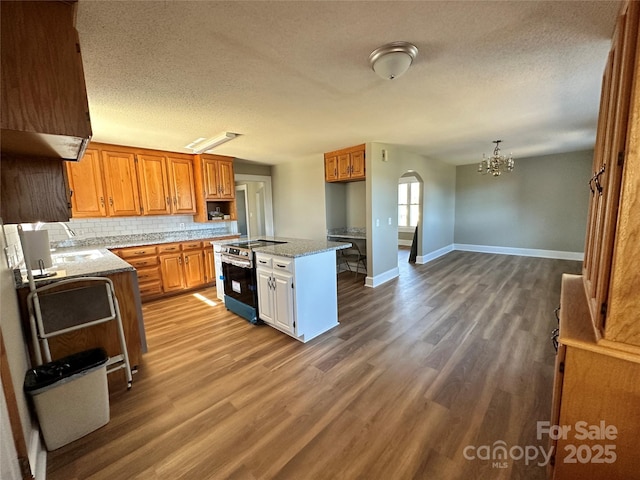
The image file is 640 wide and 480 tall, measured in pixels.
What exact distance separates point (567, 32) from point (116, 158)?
5.11 m

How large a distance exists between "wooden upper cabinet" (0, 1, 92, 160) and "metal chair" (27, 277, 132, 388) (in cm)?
111

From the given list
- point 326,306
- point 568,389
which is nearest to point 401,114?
point 326,306

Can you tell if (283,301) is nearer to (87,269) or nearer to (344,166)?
(87,269)

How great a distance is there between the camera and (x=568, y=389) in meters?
1.09

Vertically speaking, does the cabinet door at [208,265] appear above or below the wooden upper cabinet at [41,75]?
below

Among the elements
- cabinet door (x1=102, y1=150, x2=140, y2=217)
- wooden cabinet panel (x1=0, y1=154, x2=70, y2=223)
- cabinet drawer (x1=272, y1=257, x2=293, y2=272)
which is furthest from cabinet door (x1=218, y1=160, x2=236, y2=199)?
wooden cabinet panel (x1=0, y1=154, x2=70, y2=223)

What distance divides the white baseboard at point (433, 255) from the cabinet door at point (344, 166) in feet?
9.12

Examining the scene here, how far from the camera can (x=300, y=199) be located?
5.62m

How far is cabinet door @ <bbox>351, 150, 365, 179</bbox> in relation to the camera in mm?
4406

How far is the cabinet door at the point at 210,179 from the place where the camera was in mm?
4641

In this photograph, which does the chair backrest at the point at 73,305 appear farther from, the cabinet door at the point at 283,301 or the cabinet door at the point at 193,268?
the cabinet door at the point at 193,268

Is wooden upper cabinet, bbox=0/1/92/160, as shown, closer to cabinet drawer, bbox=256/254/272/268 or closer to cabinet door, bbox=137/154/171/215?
cabinet drawer, bbox=256/254/272/268

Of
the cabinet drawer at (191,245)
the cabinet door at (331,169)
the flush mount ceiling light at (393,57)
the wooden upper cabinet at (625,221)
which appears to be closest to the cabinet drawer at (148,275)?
the cabinet drawer at (191,245)

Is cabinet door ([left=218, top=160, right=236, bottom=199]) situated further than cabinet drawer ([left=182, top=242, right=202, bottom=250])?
Yes
